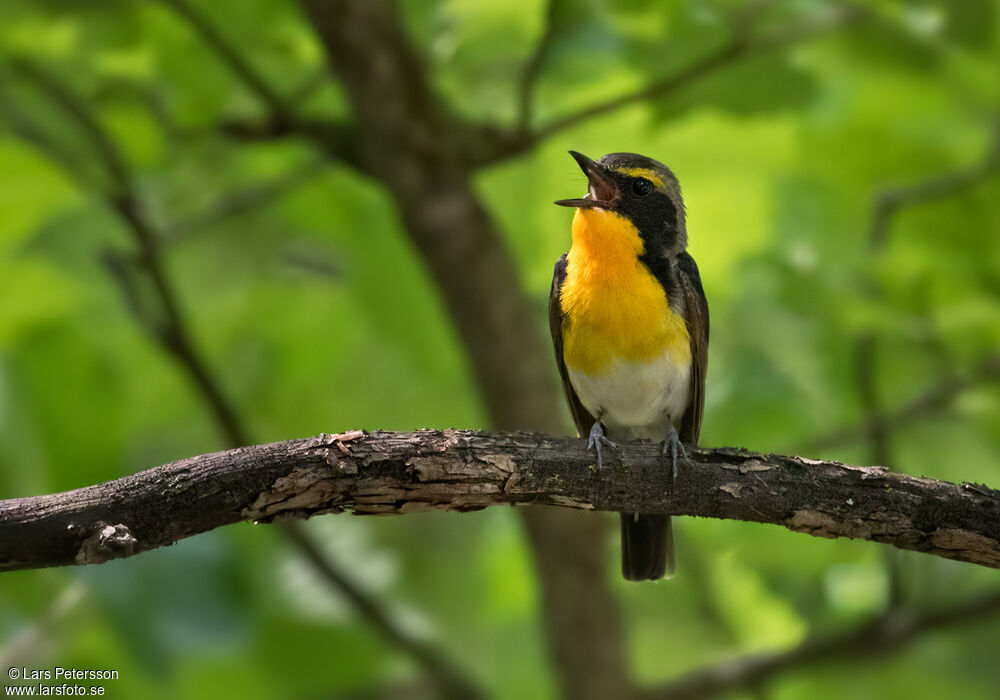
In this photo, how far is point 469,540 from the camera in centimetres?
814

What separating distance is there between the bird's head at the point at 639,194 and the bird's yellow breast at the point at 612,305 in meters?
0.07

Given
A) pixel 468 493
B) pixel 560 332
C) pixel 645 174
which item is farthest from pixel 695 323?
pixel 468 493

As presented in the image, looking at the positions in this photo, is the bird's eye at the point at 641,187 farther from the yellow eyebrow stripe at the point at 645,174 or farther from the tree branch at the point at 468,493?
the tree branch at the point at 468,493

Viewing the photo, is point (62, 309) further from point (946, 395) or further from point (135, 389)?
point (946, 395)

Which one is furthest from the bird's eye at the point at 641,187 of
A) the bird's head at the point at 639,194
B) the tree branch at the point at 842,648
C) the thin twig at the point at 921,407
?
the tree branch at the point at 842,648

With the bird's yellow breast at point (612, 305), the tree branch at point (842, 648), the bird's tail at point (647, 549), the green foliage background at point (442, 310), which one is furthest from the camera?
the tree branch at point (842, 648)

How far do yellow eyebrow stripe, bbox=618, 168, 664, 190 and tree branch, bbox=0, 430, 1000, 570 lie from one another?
1.95 meters

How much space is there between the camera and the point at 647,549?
19.2 ft

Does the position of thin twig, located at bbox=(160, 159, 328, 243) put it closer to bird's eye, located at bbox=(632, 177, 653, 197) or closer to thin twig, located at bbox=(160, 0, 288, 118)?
thin twig, located at bbox=(160, 0, 288, 118)

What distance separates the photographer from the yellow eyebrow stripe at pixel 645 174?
569 centimetres

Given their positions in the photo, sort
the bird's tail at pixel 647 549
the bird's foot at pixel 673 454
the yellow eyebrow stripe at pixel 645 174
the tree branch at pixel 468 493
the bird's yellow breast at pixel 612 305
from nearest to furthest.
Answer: the tree branch at pixel 468 493 < the bird's foot at pixel 673 454 < the bird's yellow breast at pixel 612 305 < the yellow eyebrow stripe at pixel 645 174 < the bird's tail at pixel 647 549

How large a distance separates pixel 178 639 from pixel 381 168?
104 inches

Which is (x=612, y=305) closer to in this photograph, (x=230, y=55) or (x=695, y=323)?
(x=695, y=323)

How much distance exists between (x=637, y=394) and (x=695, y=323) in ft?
1.51
